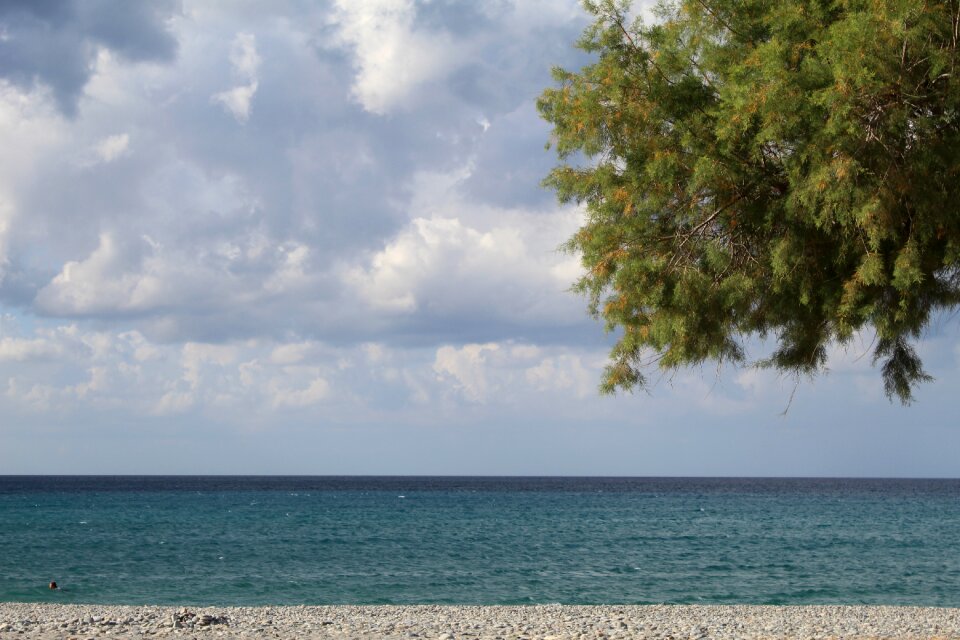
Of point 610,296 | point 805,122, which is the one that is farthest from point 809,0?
point 610,296

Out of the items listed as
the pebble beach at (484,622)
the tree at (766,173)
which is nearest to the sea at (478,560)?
the pebble beach at (484,622)

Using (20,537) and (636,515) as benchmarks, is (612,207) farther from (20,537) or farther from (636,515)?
(636,515)

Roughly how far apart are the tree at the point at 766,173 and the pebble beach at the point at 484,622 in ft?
27.2

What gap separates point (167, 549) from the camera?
44.8 meters

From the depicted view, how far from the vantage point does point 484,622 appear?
22.1 m

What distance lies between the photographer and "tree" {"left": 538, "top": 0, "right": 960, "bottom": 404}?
34.8ft

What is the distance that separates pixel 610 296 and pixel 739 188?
217 cm

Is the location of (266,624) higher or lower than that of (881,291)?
lower

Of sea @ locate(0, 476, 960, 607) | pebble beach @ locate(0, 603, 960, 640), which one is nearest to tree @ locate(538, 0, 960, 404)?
pebble beach @ locate(0, 603, 960, 640)

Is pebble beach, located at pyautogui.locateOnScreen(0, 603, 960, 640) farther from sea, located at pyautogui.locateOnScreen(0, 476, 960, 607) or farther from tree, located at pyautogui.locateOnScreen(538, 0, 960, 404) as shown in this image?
tree, located at pyautogui.locateOnScreen(538, 0, 960, 404)

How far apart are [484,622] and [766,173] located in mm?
14216

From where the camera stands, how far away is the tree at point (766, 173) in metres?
10.6

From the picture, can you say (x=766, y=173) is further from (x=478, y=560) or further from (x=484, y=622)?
(x=478, y=560)

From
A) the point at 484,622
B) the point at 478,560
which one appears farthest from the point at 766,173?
the point at 478,560
